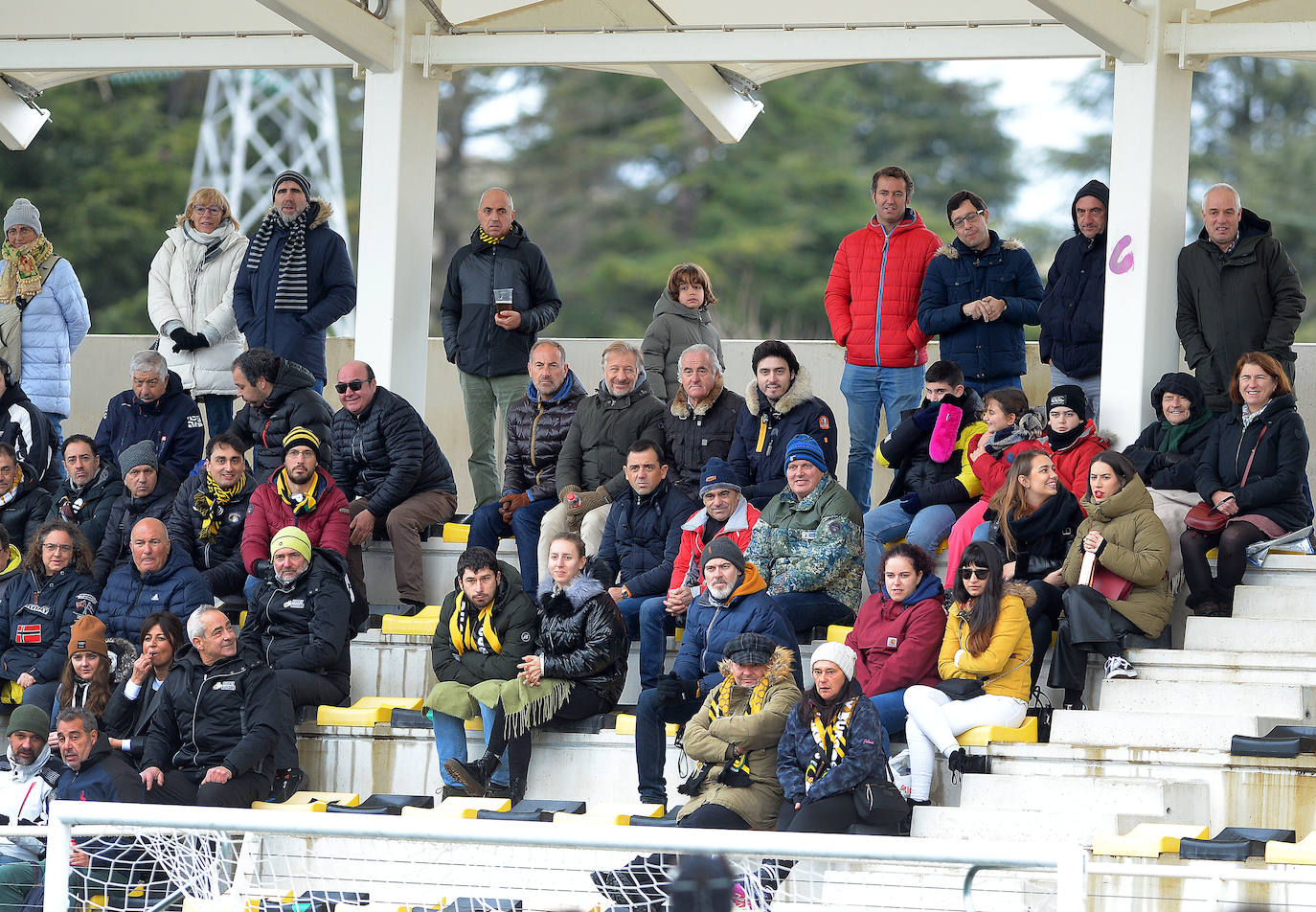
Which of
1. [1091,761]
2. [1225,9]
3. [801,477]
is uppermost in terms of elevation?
[1225,9]

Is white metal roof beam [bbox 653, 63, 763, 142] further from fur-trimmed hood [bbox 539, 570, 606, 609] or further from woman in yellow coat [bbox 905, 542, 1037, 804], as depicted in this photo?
woman in yellow coat [bbox 905, 542, 1037, 804]

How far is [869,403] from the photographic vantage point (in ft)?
30.3

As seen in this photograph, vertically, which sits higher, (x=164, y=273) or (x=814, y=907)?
(x=164, y=273)

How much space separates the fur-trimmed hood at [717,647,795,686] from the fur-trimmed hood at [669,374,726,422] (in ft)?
6.34

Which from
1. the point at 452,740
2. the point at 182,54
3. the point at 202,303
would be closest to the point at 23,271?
the point at 202,303

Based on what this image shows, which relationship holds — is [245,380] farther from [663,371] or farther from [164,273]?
[663,371]

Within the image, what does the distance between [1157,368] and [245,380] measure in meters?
4.50

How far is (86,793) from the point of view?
736cm

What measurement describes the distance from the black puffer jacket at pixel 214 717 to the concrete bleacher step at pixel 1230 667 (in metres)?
3.59

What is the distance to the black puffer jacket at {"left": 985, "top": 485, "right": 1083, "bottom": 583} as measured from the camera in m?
7.79

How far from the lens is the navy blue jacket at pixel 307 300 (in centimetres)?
985

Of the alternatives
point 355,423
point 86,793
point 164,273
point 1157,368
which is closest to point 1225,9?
point 1157,368

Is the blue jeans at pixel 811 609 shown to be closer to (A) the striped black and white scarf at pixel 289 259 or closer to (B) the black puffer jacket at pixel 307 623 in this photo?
(B) the black puffer jacket at pixel 307 623

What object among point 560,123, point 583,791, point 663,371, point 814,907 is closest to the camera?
point 814,907
